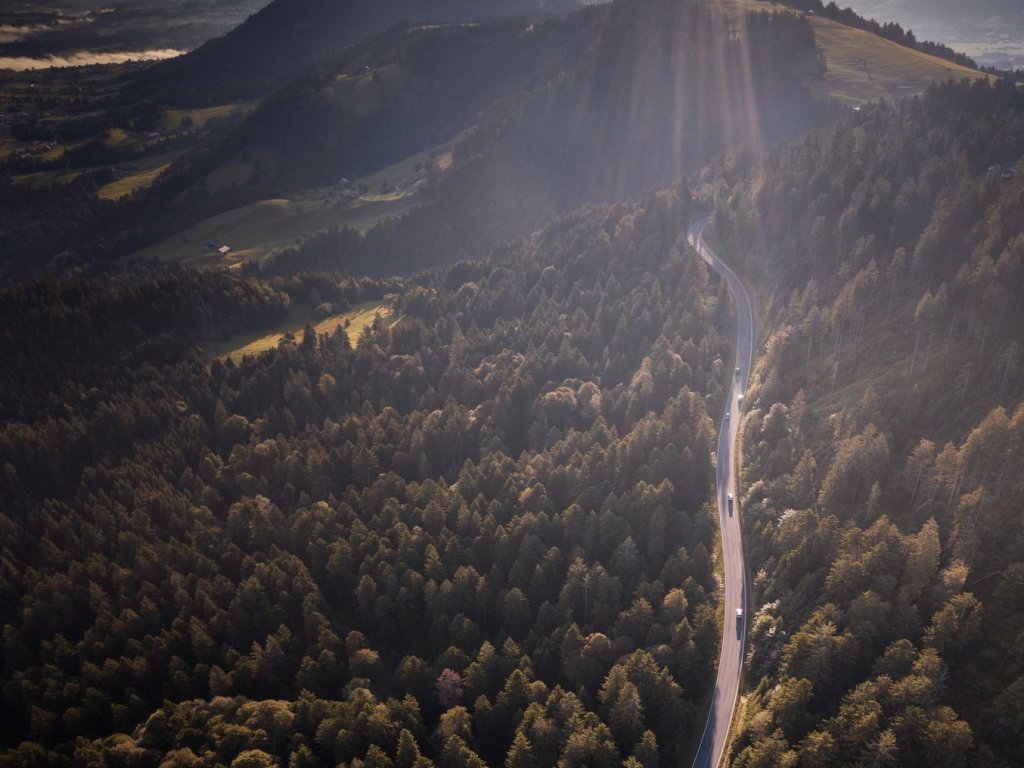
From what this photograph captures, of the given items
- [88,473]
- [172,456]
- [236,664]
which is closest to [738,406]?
[236,664]

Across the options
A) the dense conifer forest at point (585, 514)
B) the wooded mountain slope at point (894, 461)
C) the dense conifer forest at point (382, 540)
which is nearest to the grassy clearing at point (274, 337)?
the dense conifer forest at point (382, 540)

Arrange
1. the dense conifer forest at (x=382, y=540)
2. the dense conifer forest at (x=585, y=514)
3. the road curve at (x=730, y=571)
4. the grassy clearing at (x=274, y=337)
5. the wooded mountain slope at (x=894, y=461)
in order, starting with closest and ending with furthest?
the wooded mountain slope at (x=894, y=461), the dense conifer forest at (x=585, y=514), the road curve at (x=730, y=571), the dense conifer forest at (x=382, y=540), the grassy clearing at (x=274, y=337)

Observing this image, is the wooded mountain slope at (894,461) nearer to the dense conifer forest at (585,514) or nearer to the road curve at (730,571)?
the dense conifer forest at (585,514)

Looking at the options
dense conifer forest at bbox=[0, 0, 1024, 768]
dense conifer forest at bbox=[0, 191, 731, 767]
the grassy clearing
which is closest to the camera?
dense conifer forest at bbox=[0, 0, 1024, 768]

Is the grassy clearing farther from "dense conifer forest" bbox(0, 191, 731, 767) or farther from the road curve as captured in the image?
the road curve

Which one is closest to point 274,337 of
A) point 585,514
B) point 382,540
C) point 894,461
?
point 382,540

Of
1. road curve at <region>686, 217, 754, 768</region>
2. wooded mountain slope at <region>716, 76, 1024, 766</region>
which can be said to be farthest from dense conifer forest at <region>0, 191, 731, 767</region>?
wooded mountain slope at <region>716, 76, 1024, 766</region>

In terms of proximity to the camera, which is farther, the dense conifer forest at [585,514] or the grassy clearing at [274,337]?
the grassy clearing at [274,337]

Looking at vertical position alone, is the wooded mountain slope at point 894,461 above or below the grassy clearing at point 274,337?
above

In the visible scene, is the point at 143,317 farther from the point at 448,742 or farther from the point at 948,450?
the point at 948,450
